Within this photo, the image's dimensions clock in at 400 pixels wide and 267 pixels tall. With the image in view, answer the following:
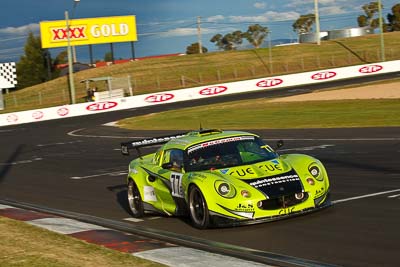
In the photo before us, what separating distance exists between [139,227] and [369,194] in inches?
141

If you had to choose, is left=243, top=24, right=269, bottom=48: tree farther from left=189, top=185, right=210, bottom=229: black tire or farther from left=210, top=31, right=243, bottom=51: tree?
left=189, top=185, right=210, bottom=229: black tire

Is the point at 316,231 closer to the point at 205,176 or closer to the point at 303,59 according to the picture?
the point at 205,176

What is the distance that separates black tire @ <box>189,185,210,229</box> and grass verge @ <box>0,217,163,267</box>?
1703mm

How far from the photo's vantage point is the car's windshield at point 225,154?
10609 mm

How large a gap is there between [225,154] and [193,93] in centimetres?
5046

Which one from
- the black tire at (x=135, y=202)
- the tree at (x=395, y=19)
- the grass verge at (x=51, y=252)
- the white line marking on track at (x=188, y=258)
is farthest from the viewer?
the tree at (x=395, y=19)

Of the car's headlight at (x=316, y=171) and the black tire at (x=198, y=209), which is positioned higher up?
the car's headlight at (x=316, y=171)

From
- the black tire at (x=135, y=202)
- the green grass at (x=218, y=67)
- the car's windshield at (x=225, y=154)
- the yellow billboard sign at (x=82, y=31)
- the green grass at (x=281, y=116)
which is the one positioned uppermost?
the yellow billboard sign at (x=82, y=31)

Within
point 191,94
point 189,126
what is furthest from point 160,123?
point 191,94

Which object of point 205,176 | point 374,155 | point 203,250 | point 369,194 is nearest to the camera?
point 203,250

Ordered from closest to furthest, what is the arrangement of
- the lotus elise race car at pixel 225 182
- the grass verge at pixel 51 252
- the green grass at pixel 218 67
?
the grass verge at pixel 51 252 < the lotus elise race car at pixel 225 182 < the green grass at pixel 218 67

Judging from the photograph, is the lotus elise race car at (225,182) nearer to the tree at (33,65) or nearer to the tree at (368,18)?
the tree at (33,65)

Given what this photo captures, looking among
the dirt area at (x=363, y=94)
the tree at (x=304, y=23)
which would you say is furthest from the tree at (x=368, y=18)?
the dirt area at (x=363, y=94)

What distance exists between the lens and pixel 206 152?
1080 cm
